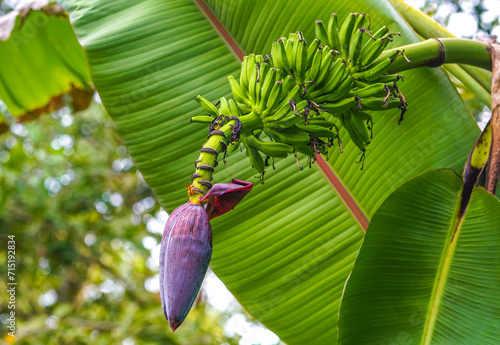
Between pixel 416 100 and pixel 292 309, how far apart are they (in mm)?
473

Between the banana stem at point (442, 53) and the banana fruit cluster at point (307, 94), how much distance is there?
0.8 inches

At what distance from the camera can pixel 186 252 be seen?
42 cm

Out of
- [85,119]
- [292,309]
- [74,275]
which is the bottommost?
[74,275]

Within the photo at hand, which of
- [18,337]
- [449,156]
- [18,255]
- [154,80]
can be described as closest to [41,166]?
[18,255]

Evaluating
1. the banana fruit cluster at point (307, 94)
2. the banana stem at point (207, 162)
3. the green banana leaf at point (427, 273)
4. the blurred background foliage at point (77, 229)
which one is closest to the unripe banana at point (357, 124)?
the banana fruit cluster at point (307, 94)

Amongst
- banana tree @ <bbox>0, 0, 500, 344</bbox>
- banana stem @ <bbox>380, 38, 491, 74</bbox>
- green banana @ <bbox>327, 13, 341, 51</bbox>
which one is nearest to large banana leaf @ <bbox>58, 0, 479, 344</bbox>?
banana tree @ <bbox>0, 0, 500, 344</bbox>

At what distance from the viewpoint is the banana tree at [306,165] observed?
662mm

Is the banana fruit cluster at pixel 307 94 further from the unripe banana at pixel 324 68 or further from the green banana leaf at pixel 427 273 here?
the green banana leaf at pixel 427 273

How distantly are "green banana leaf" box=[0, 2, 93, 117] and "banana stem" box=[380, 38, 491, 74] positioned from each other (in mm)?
1005

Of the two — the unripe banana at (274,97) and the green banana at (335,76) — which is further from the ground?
the green banana at (335,76)

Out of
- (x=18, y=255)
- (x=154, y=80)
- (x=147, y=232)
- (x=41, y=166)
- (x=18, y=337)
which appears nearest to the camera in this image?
(x=154, y=80)

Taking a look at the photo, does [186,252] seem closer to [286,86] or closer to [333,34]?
[286,86]

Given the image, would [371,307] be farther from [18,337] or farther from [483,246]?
[18,337]

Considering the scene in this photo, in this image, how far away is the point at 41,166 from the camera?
297cm
